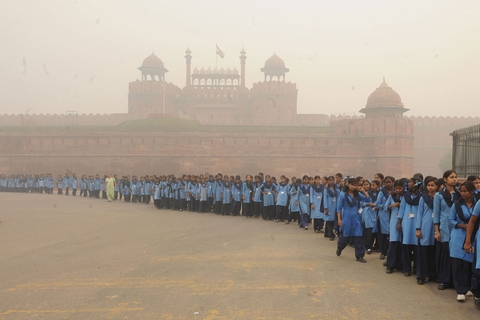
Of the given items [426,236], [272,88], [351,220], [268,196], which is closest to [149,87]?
[272,88]

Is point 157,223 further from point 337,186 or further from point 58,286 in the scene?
point 58,286

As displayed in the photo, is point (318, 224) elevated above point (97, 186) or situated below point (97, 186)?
below

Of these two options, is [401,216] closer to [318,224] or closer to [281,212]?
[318,224]

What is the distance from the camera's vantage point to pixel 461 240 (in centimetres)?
387

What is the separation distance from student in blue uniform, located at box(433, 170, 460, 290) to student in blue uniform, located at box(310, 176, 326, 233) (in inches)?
155

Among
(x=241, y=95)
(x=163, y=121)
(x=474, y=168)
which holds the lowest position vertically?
(x=474, y=168)

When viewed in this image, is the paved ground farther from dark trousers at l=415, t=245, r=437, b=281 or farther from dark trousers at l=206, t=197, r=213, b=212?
dark trousers at l=206, t=197, r=213, b=212

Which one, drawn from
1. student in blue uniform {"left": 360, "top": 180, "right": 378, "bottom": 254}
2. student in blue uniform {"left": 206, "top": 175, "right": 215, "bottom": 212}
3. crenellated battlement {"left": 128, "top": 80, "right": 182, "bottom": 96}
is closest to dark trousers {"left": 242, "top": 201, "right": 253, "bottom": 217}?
student in blue uniform {"left": 206, "top": 175, "right": 215, "bottom": 212}

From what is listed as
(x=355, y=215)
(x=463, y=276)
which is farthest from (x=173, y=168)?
(x=463, y=276)

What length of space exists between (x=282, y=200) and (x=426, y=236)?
569cm

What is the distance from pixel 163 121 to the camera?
33.1 m

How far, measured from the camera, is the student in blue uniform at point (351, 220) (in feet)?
18.1

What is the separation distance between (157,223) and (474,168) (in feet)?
27.2

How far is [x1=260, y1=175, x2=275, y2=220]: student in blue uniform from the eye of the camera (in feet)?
33.8
